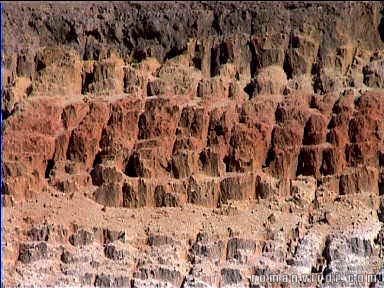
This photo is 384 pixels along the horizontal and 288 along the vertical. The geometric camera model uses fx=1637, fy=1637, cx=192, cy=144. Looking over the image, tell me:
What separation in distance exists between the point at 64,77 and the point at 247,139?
6822 mm

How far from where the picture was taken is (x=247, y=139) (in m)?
44.7

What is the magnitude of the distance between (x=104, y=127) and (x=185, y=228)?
5.38 meters

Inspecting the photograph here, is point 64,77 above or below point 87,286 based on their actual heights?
above

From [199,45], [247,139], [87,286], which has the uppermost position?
[199,45]

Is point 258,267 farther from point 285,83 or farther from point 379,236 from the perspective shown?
point 285,83

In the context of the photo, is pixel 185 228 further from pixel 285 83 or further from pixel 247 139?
pixel 285 83

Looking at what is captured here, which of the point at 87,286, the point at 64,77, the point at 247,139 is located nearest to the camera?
the point at 87,286

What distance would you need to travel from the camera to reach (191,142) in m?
45.0

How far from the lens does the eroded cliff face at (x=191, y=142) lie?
40719 millimetres

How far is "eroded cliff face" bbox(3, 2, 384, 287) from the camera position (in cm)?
4072

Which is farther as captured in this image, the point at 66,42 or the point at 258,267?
the point at 66,42

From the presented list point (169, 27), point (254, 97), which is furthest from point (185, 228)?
point (169, 27)

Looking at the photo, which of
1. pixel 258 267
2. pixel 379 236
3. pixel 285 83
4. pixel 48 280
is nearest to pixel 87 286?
pixel 48 280

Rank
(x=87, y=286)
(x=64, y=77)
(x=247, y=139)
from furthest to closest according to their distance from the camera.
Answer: (x=64, y=77)
(x=247, y=139)
(x=87, y=286)
